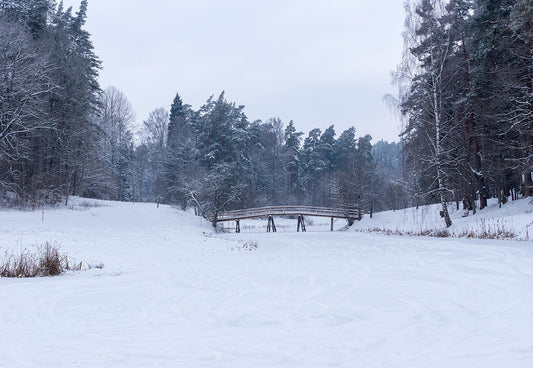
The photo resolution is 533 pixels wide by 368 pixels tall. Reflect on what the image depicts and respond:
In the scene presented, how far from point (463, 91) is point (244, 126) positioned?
33128 millimetres

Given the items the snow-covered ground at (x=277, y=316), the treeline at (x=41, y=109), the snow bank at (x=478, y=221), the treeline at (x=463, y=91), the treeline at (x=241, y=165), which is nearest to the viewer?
the snow-covered ground at (x=277, y=316)

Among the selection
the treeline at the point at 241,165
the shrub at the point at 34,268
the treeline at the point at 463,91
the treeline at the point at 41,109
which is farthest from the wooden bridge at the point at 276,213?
the shrub at the point at 34,268

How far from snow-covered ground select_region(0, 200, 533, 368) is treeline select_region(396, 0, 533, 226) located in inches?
444

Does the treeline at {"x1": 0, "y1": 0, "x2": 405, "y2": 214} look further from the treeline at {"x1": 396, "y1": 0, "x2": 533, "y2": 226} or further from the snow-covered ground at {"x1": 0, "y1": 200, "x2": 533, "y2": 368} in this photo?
the snow-covered ground at {"x1": 0, "y1": 200, "x2": 533, "y2": 368}

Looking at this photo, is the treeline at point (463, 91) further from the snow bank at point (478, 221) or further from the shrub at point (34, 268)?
the shrub at point (34, 268)

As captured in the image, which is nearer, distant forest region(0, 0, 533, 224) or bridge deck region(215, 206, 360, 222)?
distant forest region(0, 0, 533, 224)

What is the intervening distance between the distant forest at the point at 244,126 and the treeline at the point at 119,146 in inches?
6.0

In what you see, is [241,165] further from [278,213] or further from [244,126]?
[278,213]

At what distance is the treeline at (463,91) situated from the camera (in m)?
17.0

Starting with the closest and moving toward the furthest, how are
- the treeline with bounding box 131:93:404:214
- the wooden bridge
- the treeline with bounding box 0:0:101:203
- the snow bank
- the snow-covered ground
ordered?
the snow-covered ground, the snow bank, the treeline with bounding box 0:0:101:203, the wooden bridge, the treeline with bounding box 131:93:404:214

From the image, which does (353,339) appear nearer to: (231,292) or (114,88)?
(231,292)

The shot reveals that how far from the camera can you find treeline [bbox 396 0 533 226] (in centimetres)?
1703

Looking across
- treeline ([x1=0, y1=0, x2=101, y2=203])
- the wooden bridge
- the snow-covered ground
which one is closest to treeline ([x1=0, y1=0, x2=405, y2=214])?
treeline ([x1=0, y1=0, x2=101, y2=203])

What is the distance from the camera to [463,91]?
2056cm
